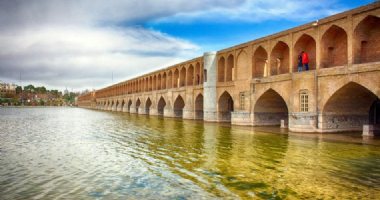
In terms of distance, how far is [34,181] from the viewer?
6980 mm

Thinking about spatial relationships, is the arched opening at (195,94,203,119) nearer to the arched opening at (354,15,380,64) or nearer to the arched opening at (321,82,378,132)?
the arched opening at (321,82,378,132)

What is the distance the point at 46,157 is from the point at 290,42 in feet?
49.7

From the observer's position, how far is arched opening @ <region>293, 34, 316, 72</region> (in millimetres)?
18836

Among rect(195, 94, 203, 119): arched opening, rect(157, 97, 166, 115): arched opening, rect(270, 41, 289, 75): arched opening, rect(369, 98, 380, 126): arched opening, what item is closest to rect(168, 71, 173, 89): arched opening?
rect(157, 97, 166, 115): arched opening

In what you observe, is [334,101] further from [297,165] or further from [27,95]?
[27,95]

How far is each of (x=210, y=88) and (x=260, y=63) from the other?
5800 mm

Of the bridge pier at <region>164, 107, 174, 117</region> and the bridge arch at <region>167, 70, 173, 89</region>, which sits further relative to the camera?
the bridge arch at <region>167, 70, 173, 89</region>

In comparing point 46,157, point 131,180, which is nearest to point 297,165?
point 131,180

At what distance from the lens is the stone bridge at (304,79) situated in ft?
49.5

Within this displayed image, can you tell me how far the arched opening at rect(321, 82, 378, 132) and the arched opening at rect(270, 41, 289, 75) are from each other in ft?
18.2

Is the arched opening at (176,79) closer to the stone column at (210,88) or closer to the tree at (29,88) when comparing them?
the stone column at (210,88)

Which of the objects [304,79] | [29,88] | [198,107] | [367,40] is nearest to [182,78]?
[198,107]

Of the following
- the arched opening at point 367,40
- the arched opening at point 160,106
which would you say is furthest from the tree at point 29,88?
the arched opening at point 367,40

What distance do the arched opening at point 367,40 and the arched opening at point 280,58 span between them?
5.62 metres
